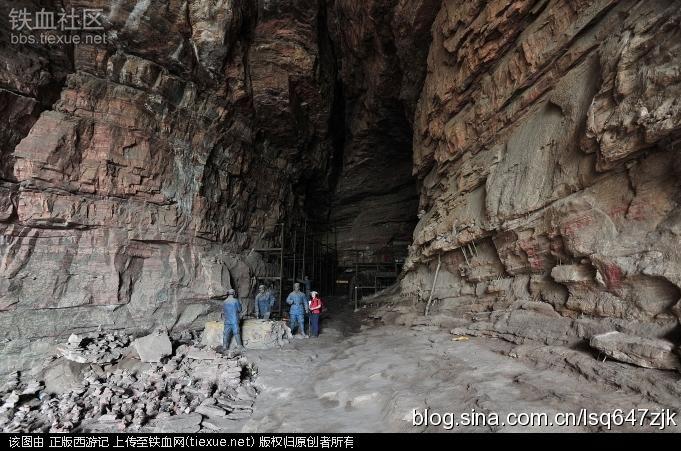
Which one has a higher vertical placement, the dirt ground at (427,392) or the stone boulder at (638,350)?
the stone boulder at (638,350)

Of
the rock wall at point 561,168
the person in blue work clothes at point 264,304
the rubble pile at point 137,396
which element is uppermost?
the rock wall at point 561,168

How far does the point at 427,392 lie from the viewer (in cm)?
464

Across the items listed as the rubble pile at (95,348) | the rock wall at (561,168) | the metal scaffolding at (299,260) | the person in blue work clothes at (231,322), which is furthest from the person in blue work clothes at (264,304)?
the rock wall at (561,168)

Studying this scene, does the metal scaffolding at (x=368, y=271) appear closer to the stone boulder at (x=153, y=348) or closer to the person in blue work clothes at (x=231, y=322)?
the person in blue work clothes at (x=231, y=322)

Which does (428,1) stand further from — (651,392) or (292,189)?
(651,392)

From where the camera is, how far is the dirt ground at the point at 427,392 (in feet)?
11.2

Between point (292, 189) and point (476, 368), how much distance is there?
1409 centimetres

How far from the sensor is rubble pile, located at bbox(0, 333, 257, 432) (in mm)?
5223

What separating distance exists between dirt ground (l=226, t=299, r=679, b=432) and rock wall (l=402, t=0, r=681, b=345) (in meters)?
1.02

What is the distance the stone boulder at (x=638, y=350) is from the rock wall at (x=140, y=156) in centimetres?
1082

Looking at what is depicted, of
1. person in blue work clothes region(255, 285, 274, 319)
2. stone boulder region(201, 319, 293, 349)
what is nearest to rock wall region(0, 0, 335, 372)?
person in blue work clothes region(255, 285, 274, 319)

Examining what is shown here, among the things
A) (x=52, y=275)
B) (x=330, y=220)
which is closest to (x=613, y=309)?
(x=52, y=275)

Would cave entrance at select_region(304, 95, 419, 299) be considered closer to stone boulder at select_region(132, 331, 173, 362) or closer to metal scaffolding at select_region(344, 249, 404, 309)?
metal scaffolding at select_region(344, 249, 404, 309)

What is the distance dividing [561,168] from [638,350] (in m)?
3.23
